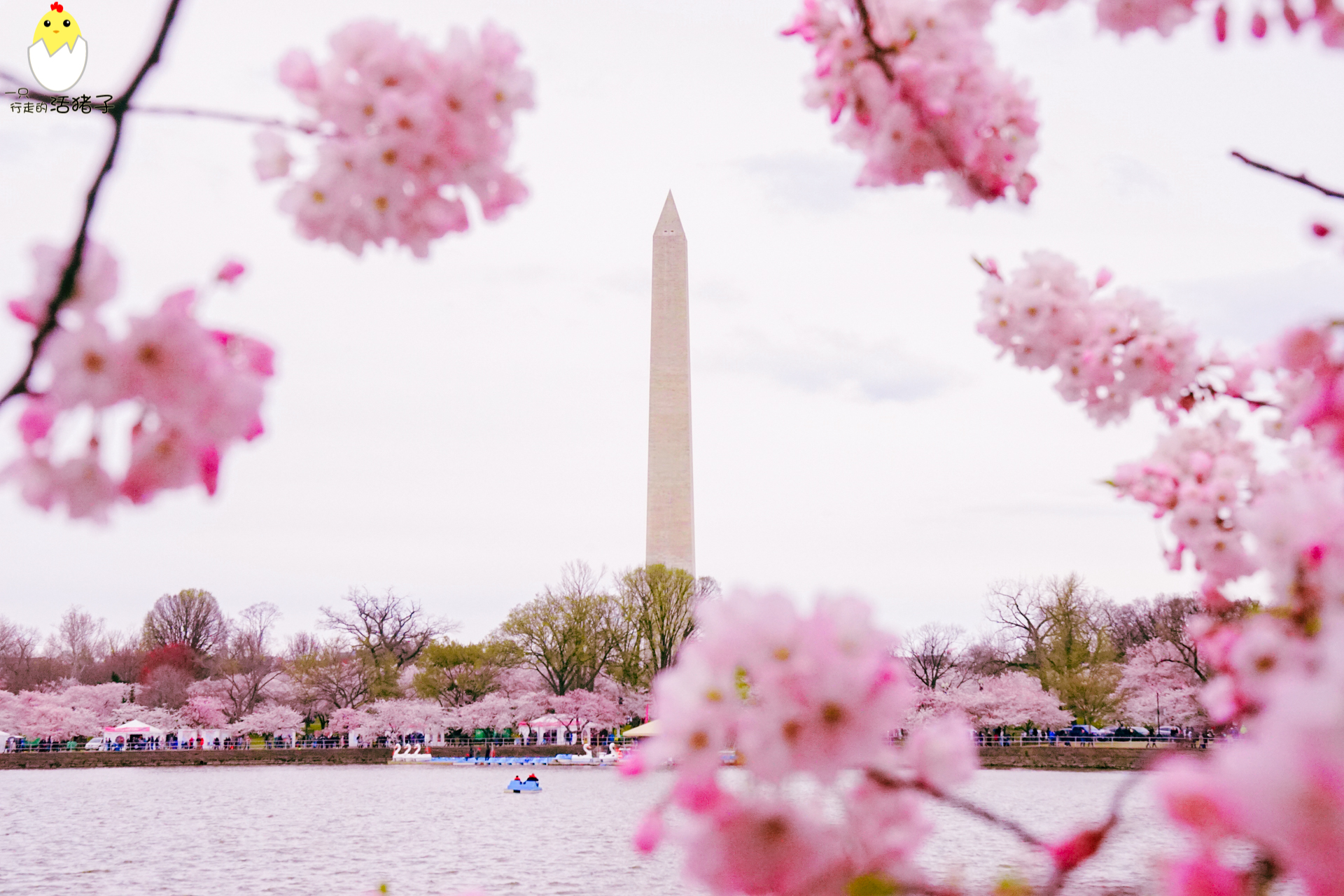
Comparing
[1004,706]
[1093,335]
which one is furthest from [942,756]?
[1004,706]

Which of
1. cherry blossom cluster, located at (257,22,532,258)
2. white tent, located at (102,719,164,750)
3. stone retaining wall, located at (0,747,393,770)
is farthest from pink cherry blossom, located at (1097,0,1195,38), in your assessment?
white tent, located at (102,719,164,750)

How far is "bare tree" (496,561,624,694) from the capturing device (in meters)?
45.0

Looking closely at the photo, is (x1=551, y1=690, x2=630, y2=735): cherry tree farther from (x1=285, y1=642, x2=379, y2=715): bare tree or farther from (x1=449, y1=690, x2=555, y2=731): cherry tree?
(x1=285, y1=642, x2=379, y2=715): bare tree

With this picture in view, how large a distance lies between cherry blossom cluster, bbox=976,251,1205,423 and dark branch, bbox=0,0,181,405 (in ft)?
7.14

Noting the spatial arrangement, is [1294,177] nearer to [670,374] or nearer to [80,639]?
[670,374]

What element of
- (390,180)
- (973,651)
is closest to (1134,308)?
(390,180)

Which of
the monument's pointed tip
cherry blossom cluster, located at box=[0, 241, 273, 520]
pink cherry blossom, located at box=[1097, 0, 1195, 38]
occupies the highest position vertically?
the monument's pointed tip

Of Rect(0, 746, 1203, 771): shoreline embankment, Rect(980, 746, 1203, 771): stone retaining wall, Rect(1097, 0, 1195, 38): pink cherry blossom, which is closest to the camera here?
Rect(1097, 0, 1195, 38): pink cherry blossom

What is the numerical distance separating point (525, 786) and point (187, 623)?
1562 inches

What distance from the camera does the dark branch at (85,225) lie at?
91cm

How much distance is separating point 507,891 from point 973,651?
44.0 metres

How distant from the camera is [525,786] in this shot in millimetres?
27312

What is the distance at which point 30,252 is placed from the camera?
97cm

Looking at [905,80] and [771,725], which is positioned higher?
[905,80]
